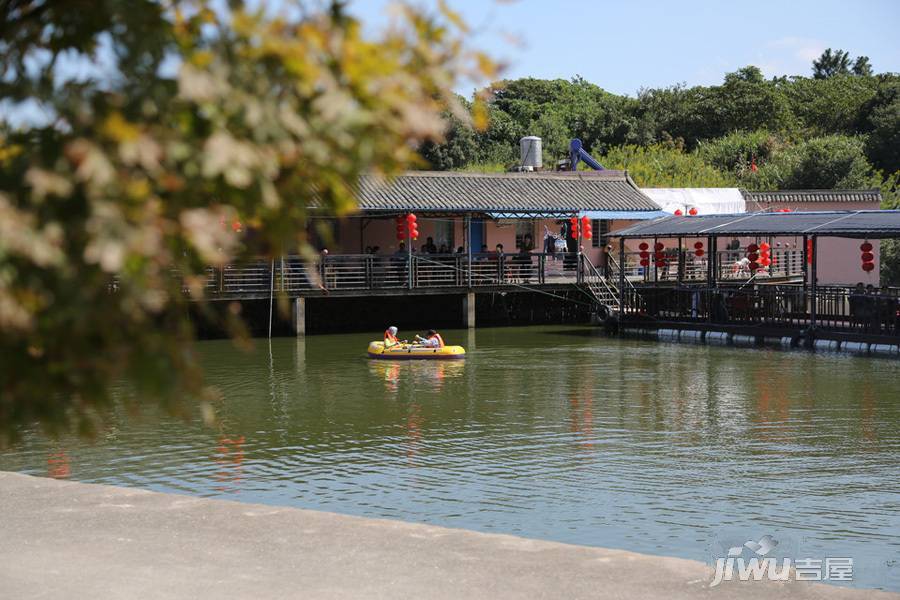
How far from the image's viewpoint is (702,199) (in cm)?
4578

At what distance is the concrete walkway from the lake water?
2766mm

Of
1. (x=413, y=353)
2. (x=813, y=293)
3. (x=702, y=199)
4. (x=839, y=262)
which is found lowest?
(x=413, y=353)

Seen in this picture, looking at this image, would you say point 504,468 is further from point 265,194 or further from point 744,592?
point 265,194

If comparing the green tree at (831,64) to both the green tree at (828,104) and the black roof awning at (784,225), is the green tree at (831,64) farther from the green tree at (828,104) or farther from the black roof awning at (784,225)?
the black roof awning at (784,225)

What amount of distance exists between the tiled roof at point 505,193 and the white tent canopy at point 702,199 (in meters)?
3.52

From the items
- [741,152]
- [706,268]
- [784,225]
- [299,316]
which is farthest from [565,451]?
[741,152]

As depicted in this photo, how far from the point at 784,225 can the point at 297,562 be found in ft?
80.9

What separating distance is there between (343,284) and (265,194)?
3076 centimetres

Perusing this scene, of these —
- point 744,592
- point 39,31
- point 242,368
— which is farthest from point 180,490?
point 242,368

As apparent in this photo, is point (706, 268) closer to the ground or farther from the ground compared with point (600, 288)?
farther from the ground

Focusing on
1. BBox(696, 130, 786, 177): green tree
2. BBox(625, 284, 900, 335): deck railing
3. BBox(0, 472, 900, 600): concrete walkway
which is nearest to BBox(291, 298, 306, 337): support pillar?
BBox(625, 284, 900, 335): deck railing

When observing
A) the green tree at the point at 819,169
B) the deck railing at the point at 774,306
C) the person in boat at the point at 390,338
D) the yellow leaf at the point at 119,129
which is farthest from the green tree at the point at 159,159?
the green tree at the point at 819,169

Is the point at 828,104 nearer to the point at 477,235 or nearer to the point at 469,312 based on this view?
the point at 477,235

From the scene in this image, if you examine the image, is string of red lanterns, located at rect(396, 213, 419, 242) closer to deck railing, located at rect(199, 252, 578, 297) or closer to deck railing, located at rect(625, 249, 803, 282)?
deck railing, located at rect(199, 252, 578, 297)
